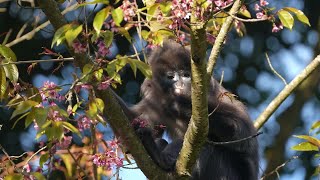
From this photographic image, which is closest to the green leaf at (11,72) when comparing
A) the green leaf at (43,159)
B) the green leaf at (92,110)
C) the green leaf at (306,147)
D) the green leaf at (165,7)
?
the green leaf at (92,110)

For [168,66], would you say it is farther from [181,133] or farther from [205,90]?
[205,90]

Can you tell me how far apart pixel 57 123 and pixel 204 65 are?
771 mm

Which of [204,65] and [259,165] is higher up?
[204,65]

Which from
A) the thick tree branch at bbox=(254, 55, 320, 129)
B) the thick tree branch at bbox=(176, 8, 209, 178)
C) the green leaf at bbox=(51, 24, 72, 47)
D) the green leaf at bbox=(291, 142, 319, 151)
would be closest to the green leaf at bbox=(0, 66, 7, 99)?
the green leaf at bbox=(51, 24, 72, 47)

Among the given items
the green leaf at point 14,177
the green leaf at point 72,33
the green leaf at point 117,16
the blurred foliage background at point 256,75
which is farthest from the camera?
the blurred foliage background at point 256,75

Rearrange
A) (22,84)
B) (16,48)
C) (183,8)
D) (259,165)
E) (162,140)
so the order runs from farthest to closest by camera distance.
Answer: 1. (16,48)
2. (259,165)
3. (162,140)
4. (22,84)
5. (183,8)

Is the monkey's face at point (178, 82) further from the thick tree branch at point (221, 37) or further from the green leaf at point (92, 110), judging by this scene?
the green leaf at point (92, 110)

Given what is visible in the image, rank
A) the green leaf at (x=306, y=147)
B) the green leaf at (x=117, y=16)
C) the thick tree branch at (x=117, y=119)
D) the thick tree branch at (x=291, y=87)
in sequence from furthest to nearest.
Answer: the thick tree branch at (x=291, y=87) < the green leaf at (x=306, y=147) < the thick tree branch at (x=117, y=119) < the green leaf at (x=117, y=16)

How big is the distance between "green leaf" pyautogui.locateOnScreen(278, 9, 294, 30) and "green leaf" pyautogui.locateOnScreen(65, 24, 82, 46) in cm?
101

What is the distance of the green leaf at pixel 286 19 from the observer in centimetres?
419

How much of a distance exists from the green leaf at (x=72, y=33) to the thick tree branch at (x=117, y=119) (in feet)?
1.17

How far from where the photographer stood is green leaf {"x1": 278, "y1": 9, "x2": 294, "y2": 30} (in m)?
4.19

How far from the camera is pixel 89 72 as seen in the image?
161 inches

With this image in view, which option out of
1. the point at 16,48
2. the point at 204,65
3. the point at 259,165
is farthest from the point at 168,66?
the point at 16,48
